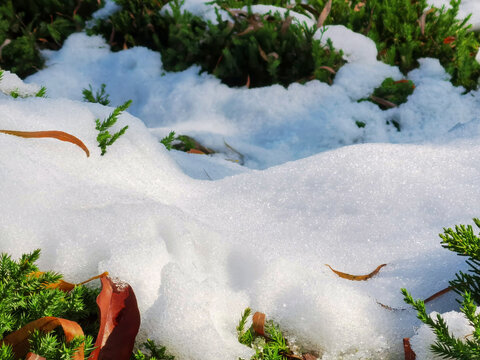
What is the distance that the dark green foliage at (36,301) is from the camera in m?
1.07

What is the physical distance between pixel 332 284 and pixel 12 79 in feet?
5.77

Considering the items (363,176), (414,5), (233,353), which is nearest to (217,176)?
(363,176)

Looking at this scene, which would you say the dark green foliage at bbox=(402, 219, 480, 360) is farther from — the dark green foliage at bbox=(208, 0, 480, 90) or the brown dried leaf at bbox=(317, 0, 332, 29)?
the brown dried leaf at bbox=(317, 0, 332, 29)

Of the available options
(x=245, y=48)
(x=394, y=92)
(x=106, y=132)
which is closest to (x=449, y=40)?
(x=394, y=92)

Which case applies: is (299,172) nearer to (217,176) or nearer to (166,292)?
(217,176)

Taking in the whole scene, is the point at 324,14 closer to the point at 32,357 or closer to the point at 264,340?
the point at 264,340

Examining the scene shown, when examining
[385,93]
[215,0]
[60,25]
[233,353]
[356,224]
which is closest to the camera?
[233,353]

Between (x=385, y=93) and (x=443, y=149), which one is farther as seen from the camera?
(x=385, y=93)

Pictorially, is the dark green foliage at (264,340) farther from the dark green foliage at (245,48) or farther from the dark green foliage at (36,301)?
the dark green foliage at (245,48)

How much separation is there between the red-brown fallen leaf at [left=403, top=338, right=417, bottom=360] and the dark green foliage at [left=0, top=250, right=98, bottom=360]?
0.78 metres

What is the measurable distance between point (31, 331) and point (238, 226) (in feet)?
2.80

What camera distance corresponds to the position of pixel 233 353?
3.80 feet

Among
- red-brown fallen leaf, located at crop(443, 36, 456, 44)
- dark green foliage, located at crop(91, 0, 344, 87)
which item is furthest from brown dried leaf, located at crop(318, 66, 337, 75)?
red-brown fallen leaf, located at crop(443, 36, 456, 44)

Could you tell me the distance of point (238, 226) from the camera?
1.75 m
